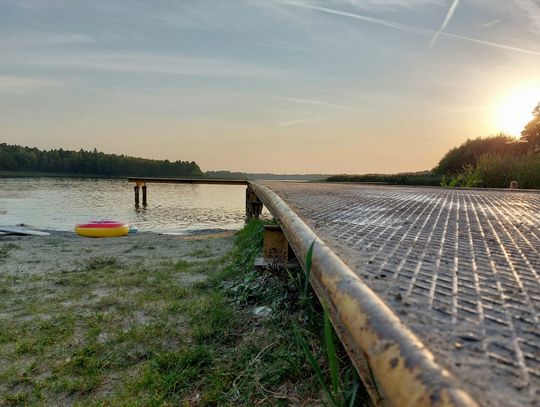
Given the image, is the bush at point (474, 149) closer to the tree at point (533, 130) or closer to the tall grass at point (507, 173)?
the tree at point (533, 130)

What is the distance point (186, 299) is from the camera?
12.7 feet

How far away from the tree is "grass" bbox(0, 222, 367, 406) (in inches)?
1013

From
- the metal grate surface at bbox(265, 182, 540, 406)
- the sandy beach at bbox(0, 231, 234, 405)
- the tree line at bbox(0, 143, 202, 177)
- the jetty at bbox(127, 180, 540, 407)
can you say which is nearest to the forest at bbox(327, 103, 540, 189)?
the sandy beach at bbox(0, 231, 234, 405)

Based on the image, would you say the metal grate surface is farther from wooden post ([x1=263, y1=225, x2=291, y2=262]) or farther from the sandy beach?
the sandy beach

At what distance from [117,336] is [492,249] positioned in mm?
2632

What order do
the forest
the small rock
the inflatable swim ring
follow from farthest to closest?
the inflatable swim ring, the forest, the small rock

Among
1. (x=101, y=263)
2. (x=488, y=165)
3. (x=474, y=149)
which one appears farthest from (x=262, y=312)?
(x=474, y=149)

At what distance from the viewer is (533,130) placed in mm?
25109

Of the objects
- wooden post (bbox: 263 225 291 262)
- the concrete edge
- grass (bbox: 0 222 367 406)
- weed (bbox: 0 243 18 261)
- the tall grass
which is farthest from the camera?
the tall grass

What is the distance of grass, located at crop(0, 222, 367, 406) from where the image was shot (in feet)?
6.47

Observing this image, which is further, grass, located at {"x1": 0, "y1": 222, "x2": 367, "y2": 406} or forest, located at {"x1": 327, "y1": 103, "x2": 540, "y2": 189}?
forest, located at {"x1": 327, "y1": 103, "x2": 540, "y2": 189}

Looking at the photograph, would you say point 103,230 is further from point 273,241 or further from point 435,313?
point 435,313

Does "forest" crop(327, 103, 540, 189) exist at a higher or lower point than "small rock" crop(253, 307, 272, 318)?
higher

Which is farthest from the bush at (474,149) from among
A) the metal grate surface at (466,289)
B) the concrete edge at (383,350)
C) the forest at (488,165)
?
the concrete edge at (383,350)
